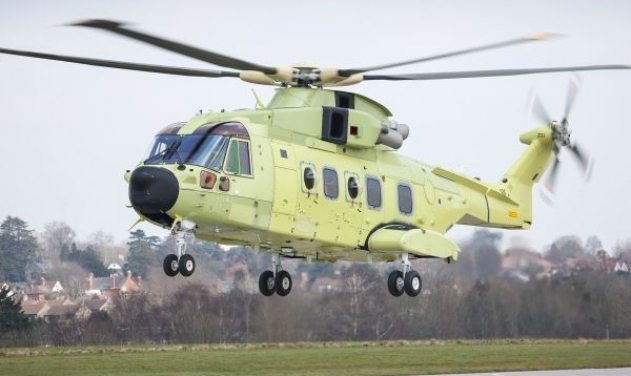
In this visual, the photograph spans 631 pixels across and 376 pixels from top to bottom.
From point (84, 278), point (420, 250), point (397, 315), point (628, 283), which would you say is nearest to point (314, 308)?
point (397, 315)

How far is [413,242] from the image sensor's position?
29062mm

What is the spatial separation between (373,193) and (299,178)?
2.47 meters

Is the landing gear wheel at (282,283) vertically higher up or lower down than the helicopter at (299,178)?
lower down

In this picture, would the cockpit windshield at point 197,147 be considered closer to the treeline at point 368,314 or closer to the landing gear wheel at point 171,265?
the landing gear wheel at point 171,265

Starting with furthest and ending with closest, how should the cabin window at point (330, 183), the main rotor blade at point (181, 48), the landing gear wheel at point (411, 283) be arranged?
the landing gear wheel at point (411, 283) → the cabin window at point (330, 183) → the main rotor blade at point (181, 48)

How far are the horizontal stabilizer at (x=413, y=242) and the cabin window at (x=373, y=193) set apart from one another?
0.61m

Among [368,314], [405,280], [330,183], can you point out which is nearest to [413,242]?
[405,280]

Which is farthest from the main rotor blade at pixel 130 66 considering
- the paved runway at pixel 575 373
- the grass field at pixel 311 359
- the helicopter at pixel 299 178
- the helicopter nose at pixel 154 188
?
the paved runway at pixel 575 373

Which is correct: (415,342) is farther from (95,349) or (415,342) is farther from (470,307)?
(95,349)

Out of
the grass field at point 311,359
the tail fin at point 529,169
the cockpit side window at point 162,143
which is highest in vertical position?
the tail fin at point 529,169

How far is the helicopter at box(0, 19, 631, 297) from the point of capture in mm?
25516

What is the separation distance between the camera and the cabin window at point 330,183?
27.8m

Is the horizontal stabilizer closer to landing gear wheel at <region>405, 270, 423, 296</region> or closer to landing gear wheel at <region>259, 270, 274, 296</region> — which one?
landing gear wheel at <region>405, 270, 423, 296</region>

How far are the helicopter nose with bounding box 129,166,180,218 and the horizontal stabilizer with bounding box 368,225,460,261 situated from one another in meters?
5.66
